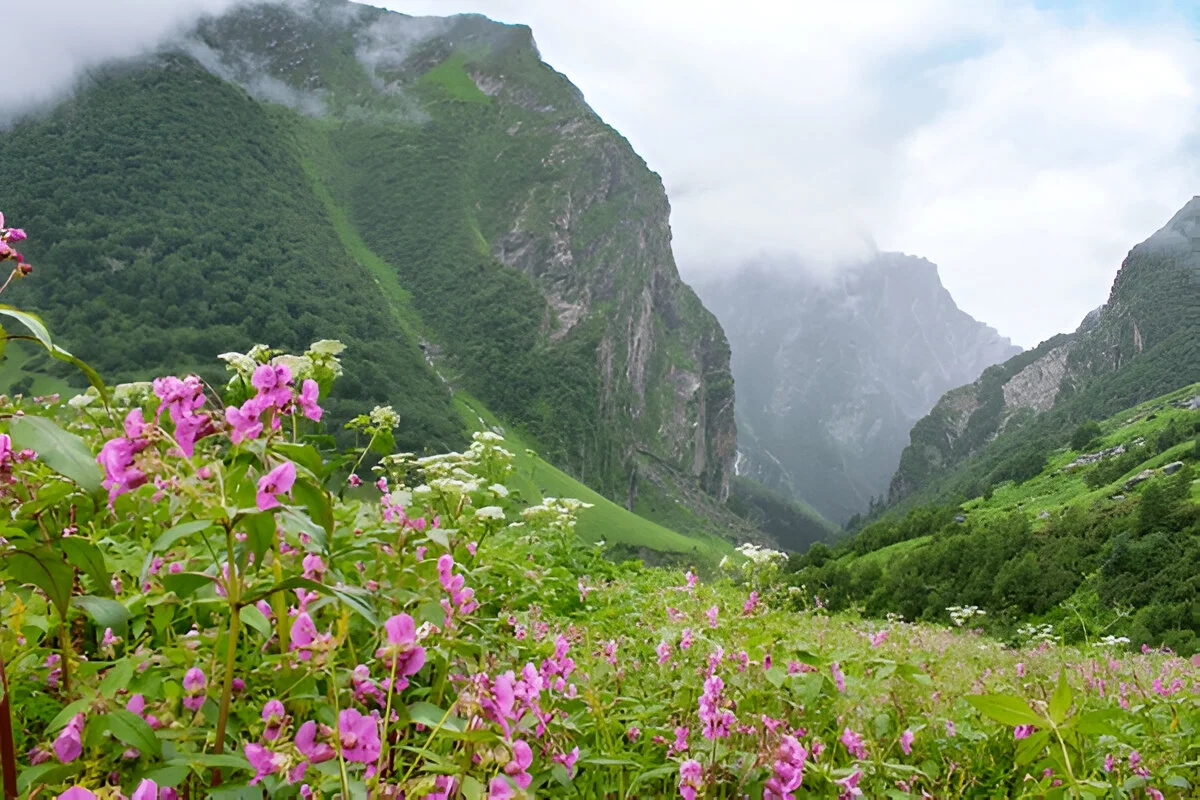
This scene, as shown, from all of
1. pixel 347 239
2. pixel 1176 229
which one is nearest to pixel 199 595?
pixel 347 239

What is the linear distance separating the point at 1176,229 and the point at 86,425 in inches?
7412

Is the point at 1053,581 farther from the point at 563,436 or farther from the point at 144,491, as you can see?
the point at 563,436

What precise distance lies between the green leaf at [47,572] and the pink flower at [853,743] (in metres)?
2.13

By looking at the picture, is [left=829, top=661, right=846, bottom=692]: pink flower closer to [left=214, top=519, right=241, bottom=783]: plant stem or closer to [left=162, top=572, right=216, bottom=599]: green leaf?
[left=214, top=519, right=241, bottom=783]: plant stem

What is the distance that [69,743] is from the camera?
1.29 metres

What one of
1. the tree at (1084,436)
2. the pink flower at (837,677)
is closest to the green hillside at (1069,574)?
the pink flower at (837,677)

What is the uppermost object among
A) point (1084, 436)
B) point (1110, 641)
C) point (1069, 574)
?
point (1084, 436)

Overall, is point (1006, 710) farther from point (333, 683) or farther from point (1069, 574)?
point (1069, 574)

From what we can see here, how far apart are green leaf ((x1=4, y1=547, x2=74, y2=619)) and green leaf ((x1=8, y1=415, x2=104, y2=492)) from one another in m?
0.27

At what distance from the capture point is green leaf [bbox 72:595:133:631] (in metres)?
1.32

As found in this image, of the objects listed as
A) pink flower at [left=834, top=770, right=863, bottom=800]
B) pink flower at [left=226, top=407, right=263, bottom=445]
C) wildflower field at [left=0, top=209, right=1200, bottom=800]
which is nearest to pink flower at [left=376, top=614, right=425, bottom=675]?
wildflower field at [left=0, top=209, right=1200, bottom=800]

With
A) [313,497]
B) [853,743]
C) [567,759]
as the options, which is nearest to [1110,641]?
[853,743]

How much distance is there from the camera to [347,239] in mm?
148125

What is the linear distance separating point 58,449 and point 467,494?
11.0ft
